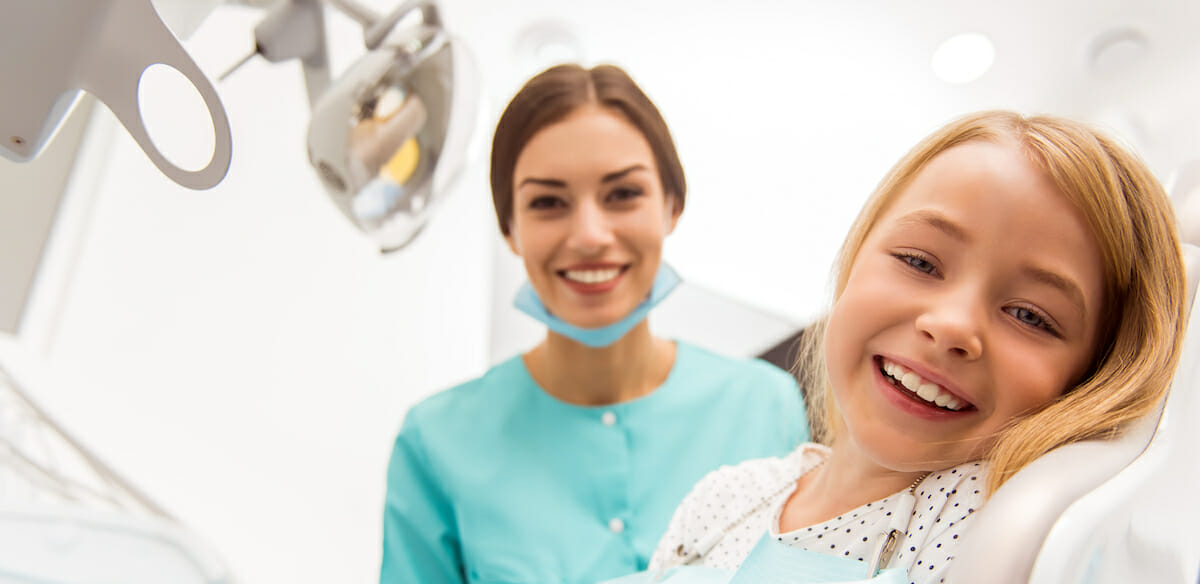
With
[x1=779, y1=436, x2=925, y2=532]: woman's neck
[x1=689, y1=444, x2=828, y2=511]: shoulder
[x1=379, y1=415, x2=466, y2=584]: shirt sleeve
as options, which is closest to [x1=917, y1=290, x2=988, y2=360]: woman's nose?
[x1=779, y1=436, x2=925, y2=532]: woman's neck

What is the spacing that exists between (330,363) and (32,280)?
23.1 inches

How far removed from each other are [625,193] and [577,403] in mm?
296

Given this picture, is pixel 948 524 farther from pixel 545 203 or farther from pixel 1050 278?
pixel 545 203

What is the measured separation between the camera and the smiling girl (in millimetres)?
1001

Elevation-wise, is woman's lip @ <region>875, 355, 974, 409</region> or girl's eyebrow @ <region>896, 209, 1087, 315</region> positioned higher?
girl's eyebrow @ <region>896, 209, 1087, 315</region>

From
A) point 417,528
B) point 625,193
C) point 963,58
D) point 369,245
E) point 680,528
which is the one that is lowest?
point 417,528

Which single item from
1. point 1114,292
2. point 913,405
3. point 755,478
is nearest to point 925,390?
point 913,405

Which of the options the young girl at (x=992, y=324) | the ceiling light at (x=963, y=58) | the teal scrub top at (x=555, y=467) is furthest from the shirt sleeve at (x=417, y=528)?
the ceiling light at (x=963, y=58)

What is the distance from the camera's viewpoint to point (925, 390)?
1.80 feet

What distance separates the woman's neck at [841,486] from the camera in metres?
0.64

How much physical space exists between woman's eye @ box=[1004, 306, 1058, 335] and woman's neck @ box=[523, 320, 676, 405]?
62cm

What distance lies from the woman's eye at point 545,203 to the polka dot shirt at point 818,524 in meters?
0.37

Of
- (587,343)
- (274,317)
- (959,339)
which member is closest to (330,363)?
(274,317)

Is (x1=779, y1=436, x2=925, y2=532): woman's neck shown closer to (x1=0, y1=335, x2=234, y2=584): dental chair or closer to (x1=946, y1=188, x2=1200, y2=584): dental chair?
(x1=946, y1=188, x2=1200, y2=584): dental chair
